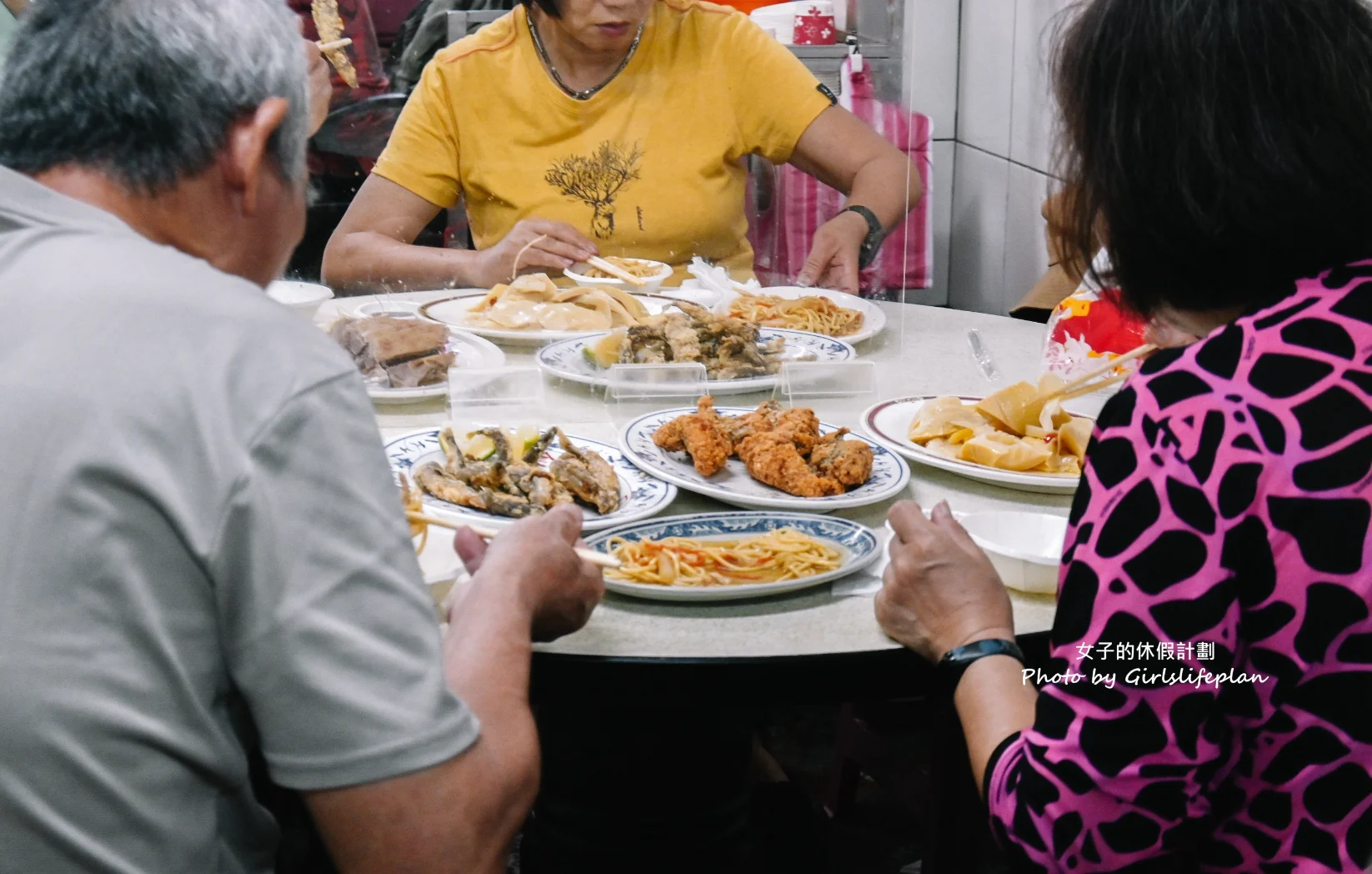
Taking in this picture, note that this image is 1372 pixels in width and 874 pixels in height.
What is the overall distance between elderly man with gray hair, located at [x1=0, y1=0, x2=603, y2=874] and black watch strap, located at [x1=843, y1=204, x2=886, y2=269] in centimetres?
204

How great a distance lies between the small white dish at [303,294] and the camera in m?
2.27

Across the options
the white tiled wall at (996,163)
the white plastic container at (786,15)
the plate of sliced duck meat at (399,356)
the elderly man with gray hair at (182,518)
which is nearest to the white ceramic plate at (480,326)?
the plate of sliced duck meat at (399,356)

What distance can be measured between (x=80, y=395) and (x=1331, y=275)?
91 centimetres

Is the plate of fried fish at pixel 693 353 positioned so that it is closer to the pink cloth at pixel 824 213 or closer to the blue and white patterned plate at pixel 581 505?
the blue and white patterned plate at pixel 581 505

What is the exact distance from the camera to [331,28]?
2725 millimetres

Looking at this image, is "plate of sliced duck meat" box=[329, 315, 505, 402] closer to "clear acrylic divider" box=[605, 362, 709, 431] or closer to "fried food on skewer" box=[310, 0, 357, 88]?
"clear acrylic divider" box=[605, 362, 709, 431]

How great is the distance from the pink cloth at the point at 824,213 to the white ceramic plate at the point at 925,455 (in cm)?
94

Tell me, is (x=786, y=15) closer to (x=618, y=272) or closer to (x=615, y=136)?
(x=615, y=136)

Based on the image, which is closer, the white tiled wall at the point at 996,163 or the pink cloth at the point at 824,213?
the pink cloth at the point at 824,213

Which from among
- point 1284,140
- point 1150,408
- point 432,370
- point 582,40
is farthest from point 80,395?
point 582,40

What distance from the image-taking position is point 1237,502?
94cm

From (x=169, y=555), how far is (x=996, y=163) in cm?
353

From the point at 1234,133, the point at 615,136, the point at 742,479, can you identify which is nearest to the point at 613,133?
the point at 615,136

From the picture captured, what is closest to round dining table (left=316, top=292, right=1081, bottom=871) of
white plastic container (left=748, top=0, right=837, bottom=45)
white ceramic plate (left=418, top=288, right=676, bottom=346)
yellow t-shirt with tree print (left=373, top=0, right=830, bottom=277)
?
white ceramic plate (left=418, top=288, right=676, bottom=346)
